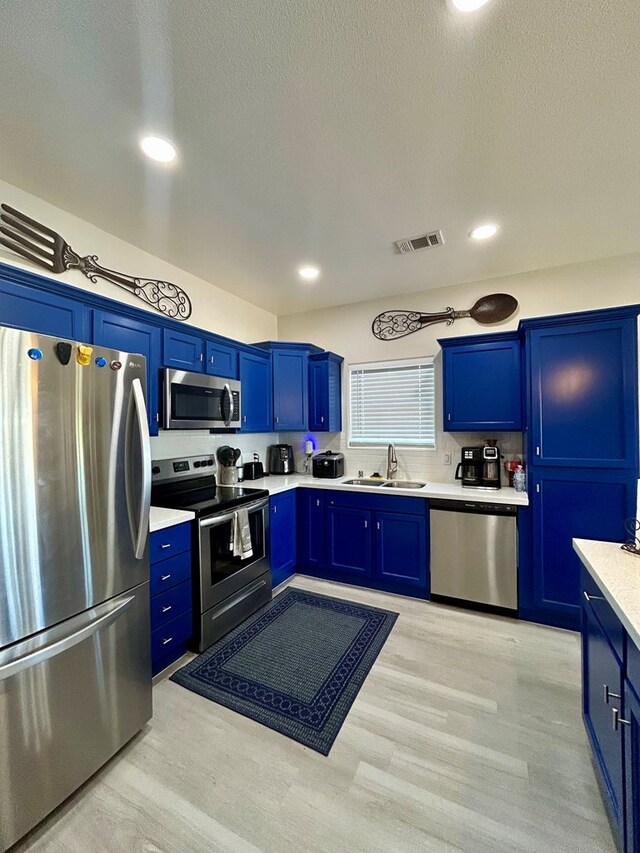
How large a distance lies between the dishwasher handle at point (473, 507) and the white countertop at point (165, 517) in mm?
1956

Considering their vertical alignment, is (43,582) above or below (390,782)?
above

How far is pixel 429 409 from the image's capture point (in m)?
3.62

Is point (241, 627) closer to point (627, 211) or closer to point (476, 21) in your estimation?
point (476, 21)

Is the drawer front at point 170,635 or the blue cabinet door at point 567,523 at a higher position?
the blue cabinet door at point 567,523

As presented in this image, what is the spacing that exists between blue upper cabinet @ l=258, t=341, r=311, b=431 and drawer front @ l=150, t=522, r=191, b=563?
1691 millimetres

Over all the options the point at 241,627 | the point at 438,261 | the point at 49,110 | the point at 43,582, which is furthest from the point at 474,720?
the point at 49,110

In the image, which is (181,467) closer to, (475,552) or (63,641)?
(63,641)

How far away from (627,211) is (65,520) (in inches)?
141

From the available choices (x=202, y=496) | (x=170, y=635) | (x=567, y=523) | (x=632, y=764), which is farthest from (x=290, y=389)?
(x=632, y=764)

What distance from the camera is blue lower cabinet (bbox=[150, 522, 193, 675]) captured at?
78.5 inches

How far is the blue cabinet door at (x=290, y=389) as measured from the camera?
371cm

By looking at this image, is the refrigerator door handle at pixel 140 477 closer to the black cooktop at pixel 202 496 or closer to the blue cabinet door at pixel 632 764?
the black cooktop at pixel 202 496

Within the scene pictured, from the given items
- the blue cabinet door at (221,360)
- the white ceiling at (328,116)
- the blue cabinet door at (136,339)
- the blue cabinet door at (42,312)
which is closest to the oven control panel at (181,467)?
the blue cabinet door at (136,339)

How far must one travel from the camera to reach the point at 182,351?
2688 millimetres
